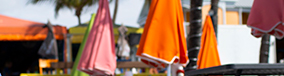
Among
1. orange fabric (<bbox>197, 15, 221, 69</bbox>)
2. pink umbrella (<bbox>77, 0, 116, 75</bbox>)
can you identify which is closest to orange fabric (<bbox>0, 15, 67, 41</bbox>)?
pink umbrella (<bbox>77, 0, 116, 75</bbox>)

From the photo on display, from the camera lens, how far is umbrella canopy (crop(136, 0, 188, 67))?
22.6 feet

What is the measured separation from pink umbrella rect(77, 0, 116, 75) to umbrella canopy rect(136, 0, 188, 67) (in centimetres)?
180

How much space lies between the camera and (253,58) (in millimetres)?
20406

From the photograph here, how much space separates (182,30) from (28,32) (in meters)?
11.6

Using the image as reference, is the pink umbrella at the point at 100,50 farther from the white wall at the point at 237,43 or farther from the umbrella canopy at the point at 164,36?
the white wall at the point at 237,43

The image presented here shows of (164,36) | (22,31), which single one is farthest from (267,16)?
(22,31)

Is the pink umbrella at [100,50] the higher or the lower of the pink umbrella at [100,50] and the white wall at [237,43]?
the higher

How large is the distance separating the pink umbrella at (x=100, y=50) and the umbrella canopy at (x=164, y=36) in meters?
1.80

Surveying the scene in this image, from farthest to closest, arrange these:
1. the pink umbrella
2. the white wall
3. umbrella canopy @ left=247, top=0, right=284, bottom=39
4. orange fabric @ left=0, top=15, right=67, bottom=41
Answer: the white wall < orange fabric @ left=0, top=15, right=67, bottom=41 < the pink umbrella < umbrella canopy @ left=247, top=0, right=284, bottom=39

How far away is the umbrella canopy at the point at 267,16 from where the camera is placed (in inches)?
268

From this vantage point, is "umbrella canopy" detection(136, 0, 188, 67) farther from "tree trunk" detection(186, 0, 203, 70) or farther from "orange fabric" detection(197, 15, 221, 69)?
"orange fabric" detection(197, 15, 221, 69)

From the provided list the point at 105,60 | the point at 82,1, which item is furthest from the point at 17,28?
the point at 105,60

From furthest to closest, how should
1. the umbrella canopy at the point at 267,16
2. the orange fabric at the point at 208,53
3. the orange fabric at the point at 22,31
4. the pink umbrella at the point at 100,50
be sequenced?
1. the orange fabric at the point at 22,31
2. the orange fabric at the point at 208,53
3. the pink umbrella at the point at 100,50
4. the umbrella canopy at the point at 267,16

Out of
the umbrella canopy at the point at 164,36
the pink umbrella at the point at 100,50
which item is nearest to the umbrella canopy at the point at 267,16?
the umbrella canopy at the point at 164,36
